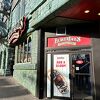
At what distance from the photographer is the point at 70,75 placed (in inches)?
428

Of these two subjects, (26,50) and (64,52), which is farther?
(26,50)

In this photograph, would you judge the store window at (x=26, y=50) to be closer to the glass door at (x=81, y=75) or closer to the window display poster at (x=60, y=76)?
the window display poster at (x=60, y=76)

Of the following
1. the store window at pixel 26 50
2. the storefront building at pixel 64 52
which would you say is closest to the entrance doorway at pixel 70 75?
the storefront building at pixel 64 52

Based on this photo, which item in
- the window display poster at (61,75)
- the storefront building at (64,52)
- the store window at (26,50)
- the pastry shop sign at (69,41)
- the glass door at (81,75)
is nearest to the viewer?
the storefront building at (64,52)

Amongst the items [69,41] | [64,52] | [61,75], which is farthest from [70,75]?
[69,41]

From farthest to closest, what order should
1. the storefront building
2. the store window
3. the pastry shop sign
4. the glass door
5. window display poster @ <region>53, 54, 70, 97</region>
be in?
the store window
window display poster @ <region>53, 54, 70, 97</region>
the pastry shop sign
the glass door
the storefront building

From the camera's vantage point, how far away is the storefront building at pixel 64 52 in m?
10.0

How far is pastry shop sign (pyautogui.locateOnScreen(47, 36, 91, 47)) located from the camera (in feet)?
35.3

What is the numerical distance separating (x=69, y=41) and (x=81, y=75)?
76.6 inches

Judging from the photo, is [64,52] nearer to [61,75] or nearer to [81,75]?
[61,75]

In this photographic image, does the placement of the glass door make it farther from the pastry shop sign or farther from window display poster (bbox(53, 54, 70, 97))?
the pastry shop sign

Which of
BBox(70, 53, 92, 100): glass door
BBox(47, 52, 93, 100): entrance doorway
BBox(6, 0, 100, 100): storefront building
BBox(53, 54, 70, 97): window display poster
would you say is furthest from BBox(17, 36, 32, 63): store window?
BBox(70, 53, 92, 100): glass door

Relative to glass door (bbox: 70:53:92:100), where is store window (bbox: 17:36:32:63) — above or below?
above

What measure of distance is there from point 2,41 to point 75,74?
1356 cm
